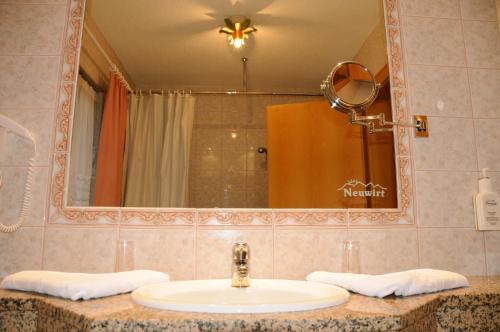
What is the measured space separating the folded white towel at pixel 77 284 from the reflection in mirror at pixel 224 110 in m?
0.31

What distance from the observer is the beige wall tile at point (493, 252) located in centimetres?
121

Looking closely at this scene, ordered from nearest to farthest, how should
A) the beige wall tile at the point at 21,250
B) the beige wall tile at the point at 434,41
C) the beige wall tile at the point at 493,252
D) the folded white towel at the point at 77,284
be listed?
the folded white towel at the point at 77,284 → the beige wall tile at the point at 21,250 → the beige wall tile at the point at 493,252 → the beige wall tile at the point at 434,41

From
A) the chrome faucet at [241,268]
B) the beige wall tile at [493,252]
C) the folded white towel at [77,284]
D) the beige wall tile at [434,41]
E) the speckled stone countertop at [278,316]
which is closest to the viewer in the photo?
the speckled stone countertop at [278,316]

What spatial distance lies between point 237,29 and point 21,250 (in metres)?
1.02

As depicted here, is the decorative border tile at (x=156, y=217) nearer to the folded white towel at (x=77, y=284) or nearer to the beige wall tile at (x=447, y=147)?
the folded white towel at (x=77, y=284)

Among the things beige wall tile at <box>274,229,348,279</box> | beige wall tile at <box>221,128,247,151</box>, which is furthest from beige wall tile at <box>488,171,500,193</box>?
beige wall tile at <box>221,128,247,151</box>

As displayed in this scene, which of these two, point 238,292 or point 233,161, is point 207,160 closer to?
point 233,161

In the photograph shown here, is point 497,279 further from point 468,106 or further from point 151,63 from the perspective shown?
point 151,63

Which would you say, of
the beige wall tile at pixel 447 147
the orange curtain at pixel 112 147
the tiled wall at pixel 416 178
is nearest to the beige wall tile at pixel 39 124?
the tiled wall at pixel 416 178

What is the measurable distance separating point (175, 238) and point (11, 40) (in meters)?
0.90

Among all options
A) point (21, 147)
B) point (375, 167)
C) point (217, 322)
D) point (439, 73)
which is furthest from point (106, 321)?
point (439, 73)

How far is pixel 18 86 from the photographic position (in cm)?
122

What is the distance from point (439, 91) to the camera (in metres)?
1.31

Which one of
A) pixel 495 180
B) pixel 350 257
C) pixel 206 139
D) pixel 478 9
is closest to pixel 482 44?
pixel 478 9
